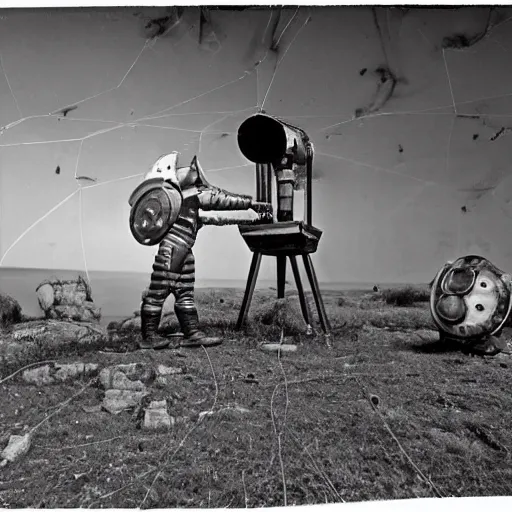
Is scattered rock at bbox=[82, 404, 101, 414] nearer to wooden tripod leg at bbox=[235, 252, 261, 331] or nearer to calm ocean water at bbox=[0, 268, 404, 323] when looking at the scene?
calm ocean water at bbox=[0, 268, 404, 323]

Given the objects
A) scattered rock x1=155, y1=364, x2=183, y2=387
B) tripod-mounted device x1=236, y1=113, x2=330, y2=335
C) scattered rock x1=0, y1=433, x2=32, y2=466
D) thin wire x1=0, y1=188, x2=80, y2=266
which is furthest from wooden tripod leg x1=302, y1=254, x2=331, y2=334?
scattered rock x1=0, y1=433, x2=32, y2=466

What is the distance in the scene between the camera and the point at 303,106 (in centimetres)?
263

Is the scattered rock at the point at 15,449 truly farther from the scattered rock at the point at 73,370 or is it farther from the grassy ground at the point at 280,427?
the scattered rock at the point at 73,370

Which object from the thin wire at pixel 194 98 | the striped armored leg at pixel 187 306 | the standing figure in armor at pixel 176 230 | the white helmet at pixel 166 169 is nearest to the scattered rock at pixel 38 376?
the standing figure in armor at pixel 176 230

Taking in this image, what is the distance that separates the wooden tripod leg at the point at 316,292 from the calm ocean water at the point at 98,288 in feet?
2.31

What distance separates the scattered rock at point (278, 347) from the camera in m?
2.54

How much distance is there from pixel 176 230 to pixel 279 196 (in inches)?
18.8

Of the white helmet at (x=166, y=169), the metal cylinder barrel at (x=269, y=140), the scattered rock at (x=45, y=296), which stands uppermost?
the metal cylinder barrel at (x=269, y=140)

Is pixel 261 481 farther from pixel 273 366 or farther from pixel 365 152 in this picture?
pixel 365 152

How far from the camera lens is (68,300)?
2.58 m

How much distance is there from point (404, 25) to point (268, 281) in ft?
4.21

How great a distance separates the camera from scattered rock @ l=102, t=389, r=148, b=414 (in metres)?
2.30

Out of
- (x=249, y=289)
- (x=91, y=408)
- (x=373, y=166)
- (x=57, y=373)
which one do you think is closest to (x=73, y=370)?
(x=57, y=373)

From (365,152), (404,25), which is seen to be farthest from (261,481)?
(404,25)
